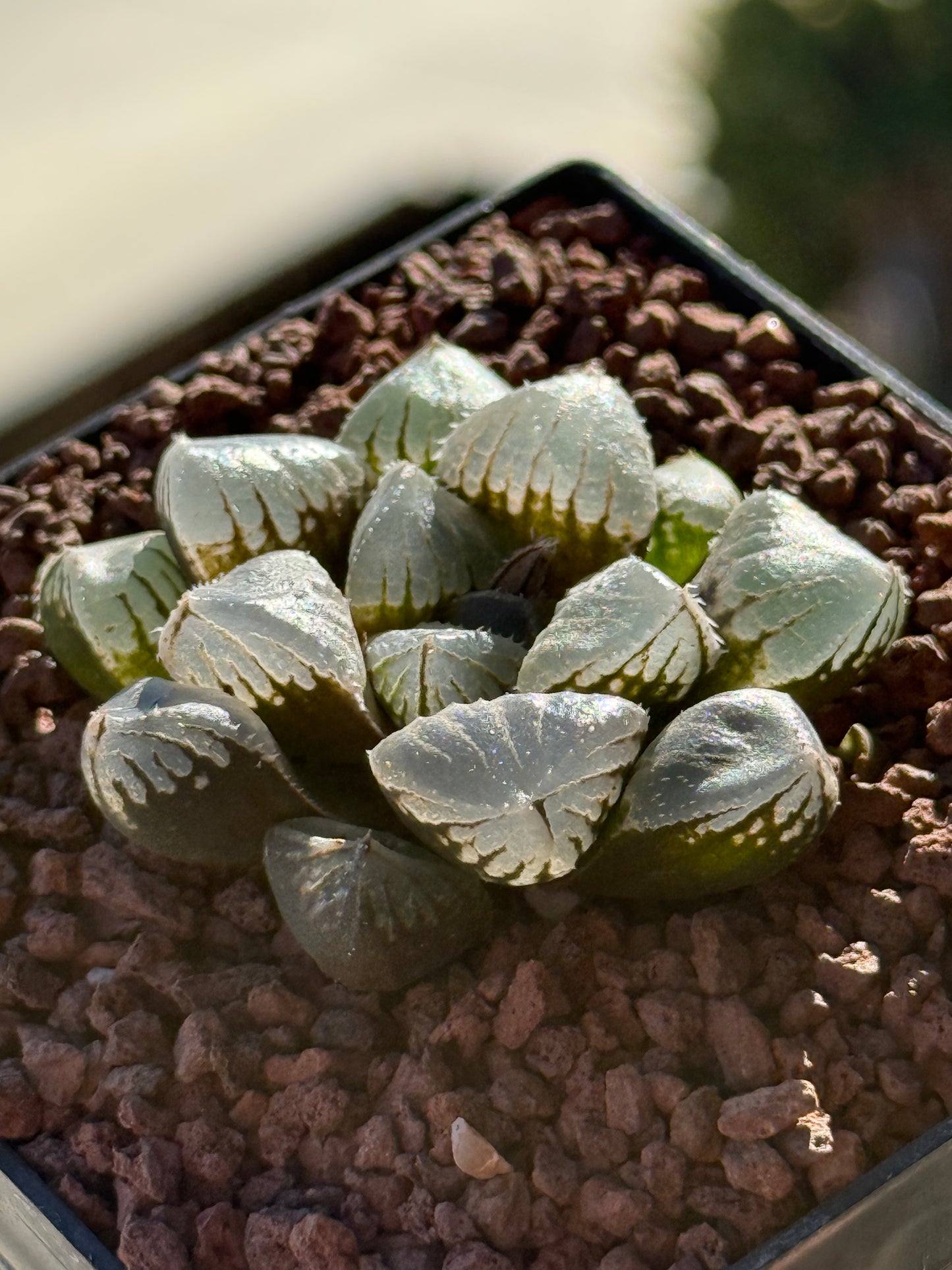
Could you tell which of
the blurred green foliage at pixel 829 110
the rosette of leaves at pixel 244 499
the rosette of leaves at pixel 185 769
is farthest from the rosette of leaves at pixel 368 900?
the blurred green foliage at pixel 829 110

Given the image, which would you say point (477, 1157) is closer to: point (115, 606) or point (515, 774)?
point (515, 774)

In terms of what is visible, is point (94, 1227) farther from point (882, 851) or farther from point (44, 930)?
point (882, 851)

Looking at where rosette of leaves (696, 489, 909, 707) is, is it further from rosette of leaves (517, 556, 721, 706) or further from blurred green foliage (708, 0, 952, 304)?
blurred green foliage (708, 0, 952, 304)

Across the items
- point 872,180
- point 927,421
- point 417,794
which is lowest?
point 872,180

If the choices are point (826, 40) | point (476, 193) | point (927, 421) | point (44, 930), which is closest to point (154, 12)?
point (826, 40)

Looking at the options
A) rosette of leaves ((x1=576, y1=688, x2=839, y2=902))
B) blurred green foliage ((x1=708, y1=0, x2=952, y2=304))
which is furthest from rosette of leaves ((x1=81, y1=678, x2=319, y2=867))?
blurred green foliage ((x1=708, y1=0, x2=952, y2=304))

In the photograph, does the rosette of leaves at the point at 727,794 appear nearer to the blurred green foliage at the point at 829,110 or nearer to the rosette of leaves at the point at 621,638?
the rosette of leaves at the point at 621,638
